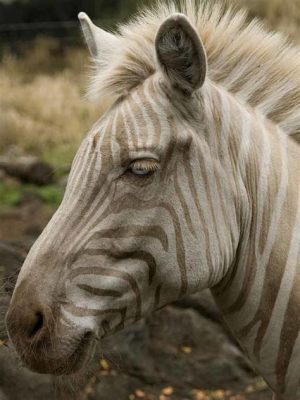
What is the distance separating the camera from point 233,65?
2.94m

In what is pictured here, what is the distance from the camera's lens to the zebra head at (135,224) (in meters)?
2.56

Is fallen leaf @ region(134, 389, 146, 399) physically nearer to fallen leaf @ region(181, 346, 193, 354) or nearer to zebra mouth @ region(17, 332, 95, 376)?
A: fallen leaf @ region(181, 346, 193, 354)

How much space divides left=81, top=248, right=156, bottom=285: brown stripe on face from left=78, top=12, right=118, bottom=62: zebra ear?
0.94 metres

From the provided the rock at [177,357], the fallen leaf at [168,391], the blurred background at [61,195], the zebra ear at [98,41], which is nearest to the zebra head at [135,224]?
the zebra ear at [98,41]

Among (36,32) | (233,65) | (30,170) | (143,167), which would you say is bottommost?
(30,170)

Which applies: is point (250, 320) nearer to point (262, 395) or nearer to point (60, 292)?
point (60, 292)

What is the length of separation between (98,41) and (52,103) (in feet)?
37.9

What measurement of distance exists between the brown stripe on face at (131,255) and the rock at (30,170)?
26.3ft

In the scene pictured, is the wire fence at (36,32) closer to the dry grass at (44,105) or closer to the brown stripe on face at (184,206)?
the dry grass at (44,105)

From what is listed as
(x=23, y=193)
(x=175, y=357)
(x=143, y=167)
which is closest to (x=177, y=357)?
(x=175, y=357)

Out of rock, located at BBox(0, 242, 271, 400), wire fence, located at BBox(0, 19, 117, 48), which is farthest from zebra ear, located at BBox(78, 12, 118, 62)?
wire fence, located at BBox(0, 19, 117, 48)

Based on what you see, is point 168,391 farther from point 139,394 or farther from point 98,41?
point 98,41

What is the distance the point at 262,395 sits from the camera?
6.21 m

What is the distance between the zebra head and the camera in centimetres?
256
